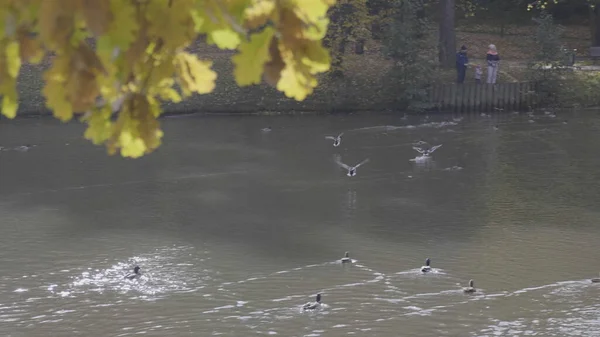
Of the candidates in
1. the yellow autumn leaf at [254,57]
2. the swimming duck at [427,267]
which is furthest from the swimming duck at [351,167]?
the yellow autumn leaf at [254,57]

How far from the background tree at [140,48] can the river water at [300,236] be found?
8144 millimetres

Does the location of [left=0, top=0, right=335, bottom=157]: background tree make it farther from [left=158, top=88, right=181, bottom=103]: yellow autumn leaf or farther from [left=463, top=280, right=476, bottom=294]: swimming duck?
[left=463, top=280, right=476, bottom=294]: swimming duck

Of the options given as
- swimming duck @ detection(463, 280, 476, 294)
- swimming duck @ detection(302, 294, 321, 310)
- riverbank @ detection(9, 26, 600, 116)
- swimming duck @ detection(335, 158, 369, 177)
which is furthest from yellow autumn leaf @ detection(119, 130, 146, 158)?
riverbank @ detection(9, 26, 600, 116)

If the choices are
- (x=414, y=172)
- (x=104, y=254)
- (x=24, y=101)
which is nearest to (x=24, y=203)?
(x=104, y=254)

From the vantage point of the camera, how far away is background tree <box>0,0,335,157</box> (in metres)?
2.53

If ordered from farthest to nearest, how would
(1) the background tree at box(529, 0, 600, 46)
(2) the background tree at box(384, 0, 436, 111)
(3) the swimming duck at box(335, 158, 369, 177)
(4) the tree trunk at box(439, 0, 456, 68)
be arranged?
(1) the background tree at box(529, 0, 600, 46) → (4) the tree trunk at box(439, 0, 456, 68) → (2) the background tree at box(384, 0, 436, 111) → (3) the swimming duck at box(335, 158, 369, 177)

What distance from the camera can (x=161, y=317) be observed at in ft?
36.6

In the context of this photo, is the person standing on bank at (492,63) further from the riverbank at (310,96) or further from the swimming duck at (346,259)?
the swimming duck at (346,259)

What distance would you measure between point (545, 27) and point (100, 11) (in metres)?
28.0

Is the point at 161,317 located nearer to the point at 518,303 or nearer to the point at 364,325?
the point at 364,325

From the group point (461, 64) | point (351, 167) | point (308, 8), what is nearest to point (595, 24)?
point (461, 64)

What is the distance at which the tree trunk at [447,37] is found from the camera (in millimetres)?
30875

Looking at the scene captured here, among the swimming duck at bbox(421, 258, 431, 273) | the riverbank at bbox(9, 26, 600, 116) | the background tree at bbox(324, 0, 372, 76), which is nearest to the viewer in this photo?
the swimming duck at bbox(421, 258, 431, 273)

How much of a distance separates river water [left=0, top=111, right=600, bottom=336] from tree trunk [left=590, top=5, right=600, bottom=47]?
11.7 m
